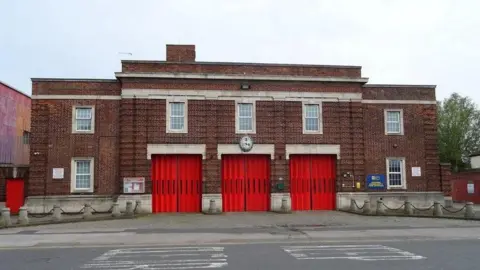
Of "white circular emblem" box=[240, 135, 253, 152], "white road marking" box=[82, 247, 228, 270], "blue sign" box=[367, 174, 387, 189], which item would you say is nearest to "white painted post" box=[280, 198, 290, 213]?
"white circular emblem" box=[240, 135, 253, 152]

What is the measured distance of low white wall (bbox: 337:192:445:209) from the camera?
86.9 feet

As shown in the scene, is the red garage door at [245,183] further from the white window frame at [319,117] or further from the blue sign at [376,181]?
the blue sign at [376,181]

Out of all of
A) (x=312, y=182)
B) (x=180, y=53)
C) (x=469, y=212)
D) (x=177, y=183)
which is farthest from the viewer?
(x=180, y=53)

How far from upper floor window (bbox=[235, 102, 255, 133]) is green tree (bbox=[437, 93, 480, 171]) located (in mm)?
40943

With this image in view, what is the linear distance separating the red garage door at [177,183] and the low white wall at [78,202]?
2.63 feet

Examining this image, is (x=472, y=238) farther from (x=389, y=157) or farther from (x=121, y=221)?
(x=121, y=221)

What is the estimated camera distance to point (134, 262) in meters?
10.9

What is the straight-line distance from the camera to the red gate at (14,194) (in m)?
Answer: 25.6

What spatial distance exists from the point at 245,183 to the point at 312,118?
18.2 ft

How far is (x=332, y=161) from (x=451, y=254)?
15.4 metres

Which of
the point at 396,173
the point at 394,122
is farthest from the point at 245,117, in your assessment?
the point at 396,173

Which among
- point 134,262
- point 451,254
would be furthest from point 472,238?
point 134,262

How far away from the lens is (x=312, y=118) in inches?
1065

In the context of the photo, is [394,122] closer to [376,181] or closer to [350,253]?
[376,181]
